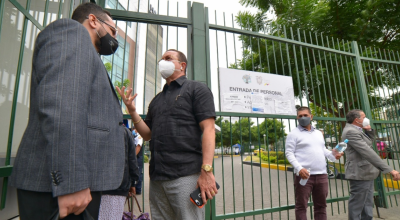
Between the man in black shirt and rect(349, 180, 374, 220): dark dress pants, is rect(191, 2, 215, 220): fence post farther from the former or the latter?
rect(349, 180, 374, 220): dark dress pants

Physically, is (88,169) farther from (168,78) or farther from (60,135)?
(168,78)

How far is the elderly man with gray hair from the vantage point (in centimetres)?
316

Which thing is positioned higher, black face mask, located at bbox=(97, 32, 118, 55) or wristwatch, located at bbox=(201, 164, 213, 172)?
black face mask, located at bbox=(97, 32, 118, 55)

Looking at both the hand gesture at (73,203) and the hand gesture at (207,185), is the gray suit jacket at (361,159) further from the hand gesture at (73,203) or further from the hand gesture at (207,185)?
the hand gesture at (73,203)

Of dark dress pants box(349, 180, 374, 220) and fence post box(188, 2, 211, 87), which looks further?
dark dress pants box(349, 180, 374, 220)

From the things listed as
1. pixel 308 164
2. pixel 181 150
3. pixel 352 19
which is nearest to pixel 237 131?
pixel 308 164

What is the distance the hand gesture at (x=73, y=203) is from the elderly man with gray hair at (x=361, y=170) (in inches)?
139

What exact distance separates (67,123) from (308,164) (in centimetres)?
288

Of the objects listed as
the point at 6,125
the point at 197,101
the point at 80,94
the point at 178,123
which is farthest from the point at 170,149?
the point at 6,125

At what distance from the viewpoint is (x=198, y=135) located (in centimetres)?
190

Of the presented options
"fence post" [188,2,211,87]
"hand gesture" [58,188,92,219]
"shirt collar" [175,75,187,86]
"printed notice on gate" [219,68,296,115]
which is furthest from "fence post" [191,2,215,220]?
"hand gesture" [58,188,92,219]

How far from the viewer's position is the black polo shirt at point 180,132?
5.83ft

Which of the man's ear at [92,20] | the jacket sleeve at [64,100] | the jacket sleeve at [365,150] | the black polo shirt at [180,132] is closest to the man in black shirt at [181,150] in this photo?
the black polo shirt at [180,132]

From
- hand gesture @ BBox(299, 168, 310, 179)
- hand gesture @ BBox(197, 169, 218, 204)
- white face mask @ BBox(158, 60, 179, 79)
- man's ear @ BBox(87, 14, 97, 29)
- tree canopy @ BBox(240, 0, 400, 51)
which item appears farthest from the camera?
tree canopy @ BBox(240, 0, 400, 51)
